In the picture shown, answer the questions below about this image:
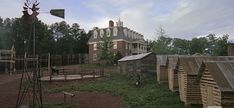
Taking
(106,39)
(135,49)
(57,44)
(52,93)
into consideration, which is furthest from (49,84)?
(57,44)

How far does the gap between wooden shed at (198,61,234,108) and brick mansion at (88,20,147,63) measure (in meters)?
53.6

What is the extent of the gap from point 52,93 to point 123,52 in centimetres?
4310

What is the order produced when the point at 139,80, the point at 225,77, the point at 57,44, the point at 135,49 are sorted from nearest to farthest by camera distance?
the point at 225,77 < the point at 139,80 < the point at 135,49 < the point at 57,44

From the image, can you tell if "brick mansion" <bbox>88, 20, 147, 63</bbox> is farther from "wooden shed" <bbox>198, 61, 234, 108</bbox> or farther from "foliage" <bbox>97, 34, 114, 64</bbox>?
"wooden shed" <bbox>198, 61, 234, 108</bbox>

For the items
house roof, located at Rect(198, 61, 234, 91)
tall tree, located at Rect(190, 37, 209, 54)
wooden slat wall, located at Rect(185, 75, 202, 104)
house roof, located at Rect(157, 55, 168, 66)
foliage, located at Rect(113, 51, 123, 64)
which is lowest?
wooden slat wall, located at Rect(185, 75, 202, 104)

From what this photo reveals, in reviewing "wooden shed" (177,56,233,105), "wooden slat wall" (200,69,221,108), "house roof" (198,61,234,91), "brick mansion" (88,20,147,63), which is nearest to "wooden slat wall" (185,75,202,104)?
"wooden shed" (177,56,233,105)

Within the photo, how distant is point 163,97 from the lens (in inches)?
843

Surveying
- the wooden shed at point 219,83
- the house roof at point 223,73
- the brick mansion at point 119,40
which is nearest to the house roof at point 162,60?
the wooden shed at point 219,83

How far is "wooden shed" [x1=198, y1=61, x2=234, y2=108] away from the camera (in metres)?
12.4

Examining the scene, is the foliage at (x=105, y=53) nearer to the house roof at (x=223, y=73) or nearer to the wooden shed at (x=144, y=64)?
the wooden shed at (x=144, y=64)

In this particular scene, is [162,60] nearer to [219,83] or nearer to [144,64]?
[144,64]

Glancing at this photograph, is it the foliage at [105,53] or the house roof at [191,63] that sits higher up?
the foliage at [105,53]

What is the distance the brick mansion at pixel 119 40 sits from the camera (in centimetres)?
6888

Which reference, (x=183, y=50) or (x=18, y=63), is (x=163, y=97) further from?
(x=183, y=50)
